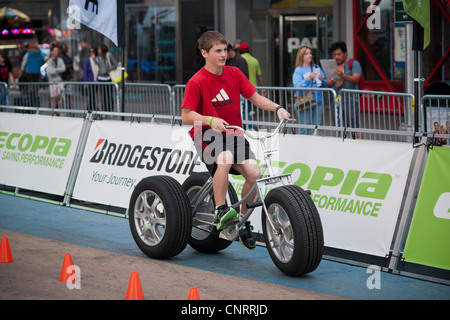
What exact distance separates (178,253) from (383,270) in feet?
6.35

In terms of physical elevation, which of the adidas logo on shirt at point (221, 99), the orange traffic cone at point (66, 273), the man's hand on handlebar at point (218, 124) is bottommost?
the orange traffic cone at point (66, 273)

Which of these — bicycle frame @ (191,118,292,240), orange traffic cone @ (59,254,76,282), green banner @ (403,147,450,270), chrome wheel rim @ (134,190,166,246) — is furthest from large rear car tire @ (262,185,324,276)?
orange traffic cone @ (59,254,76,282)

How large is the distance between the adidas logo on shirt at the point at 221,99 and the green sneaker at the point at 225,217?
0.94 meters

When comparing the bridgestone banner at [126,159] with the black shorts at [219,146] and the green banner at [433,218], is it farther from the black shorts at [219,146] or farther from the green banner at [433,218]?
the green banner at [433,218]

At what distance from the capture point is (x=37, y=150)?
1138 centimetres

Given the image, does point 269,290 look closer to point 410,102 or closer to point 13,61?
point 410,102

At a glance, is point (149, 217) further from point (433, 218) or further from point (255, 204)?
point (433, 218)

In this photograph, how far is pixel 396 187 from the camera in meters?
7.29

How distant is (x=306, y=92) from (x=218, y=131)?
5.87m

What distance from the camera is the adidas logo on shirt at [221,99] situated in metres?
7.16

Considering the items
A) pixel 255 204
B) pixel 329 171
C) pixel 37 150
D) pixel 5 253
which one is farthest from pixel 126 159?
pixel 255 204

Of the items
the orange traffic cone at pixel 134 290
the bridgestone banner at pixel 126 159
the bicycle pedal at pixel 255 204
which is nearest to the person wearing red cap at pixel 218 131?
the bicycle pedal at pixel 255 204
